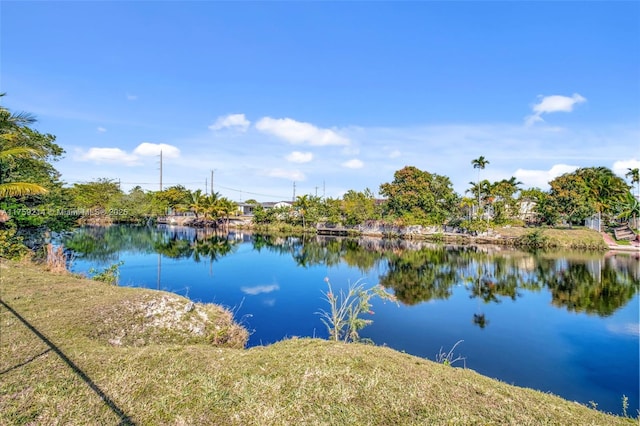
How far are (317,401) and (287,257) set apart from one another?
73.6 ft

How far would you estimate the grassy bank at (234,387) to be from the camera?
12.2ft

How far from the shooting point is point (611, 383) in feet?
25.3

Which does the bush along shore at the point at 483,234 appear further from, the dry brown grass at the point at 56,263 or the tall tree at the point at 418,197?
the dry brown grass at the point at 56,263

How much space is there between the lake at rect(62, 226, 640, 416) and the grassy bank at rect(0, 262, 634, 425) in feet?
13.2

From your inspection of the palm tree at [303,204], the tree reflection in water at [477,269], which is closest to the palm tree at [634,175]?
the tree reflection in water at [477,269]

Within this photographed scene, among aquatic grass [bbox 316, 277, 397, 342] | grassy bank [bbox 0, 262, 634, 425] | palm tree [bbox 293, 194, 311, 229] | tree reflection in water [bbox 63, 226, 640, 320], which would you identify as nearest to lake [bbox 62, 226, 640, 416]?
tree reflection in water [bbox 63, 226, 640, 320]

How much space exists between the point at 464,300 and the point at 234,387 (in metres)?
12.9

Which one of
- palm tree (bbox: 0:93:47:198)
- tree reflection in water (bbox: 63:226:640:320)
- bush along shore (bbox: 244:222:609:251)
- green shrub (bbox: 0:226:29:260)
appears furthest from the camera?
bush along shore (bbox: 244:222:609:251)

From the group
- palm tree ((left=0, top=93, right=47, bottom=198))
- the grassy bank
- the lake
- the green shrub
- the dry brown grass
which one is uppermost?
palm tree ((left=0, top=93, right=47, bottom=198))

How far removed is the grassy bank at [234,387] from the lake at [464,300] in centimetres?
402

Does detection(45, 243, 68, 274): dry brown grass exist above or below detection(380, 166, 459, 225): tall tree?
below

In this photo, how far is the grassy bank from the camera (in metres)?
3.71

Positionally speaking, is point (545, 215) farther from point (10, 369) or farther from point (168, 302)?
point (10, 369)

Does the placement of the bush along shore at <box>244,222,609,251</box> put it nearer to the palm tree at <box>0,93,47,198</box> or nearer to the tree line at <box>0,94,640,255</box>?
the tree line at <box>0,94,640,255</box>
